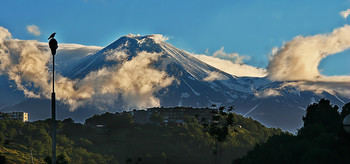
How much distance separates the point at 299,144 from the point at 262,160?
12.7 meters

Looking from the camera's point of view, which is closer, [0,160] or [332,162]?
[332,162]

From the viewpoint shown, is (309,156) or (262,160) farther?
(262,160)

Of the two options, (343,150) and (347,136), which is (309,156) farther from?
(347,136)

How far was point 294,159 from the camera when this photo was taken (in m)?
158

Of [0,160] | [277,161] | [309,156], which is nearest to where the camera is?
[309,156]

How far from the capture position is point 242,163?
574 ft

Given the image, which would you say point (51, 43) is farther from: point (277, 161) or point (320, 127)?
point (320, 127)

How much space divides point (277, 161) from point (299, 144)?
12.2m

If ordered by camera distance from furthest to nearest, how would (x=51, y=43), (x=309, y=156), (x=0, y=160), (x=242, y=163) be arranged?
1. (x=0, y=160)
2. (x=242, y=163)
3. (x=309, y=156)
4. (x=51, y=43)

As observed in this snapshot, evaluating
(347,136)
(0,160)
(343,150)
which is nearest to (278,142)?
(343,150)

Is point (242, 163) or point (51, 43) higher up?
point (51, 43)

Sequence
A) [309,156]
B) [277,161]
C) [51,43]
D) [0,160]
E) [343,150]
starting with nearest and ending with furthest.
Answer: [51,43]
[343,150]
[309,156]
[277,161]
[0,160]


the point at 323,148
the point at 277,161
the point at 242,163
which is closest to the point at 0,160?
the point at 242,163

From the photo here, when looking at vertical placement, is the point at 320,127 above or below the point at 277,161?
above
